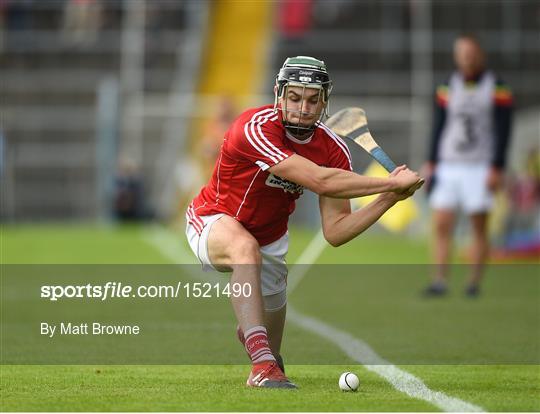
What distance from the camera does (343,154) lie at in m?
6.45

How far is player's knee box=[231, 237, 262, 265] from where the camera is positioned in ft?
19.8

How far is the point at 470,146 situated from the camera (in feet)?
38.3

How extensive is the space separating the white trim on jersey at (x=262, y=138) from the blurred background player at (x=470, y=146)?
545 cm

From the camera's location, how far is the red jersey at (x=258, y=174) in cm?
623

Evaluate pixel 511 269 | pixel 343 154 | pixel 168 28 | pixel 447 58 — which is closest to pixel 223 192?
pixel 343 154

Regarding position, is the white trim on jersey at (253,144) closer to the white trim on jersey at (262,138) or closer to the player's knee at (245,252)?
the white trim on jersey at (262,138)

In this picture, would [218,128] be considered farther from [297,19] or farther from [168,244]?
[297,19]

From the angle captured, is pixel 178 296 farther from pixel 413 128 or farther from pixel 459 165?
pixel 413 128

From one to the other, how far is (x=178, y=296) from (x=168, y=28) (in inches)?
725

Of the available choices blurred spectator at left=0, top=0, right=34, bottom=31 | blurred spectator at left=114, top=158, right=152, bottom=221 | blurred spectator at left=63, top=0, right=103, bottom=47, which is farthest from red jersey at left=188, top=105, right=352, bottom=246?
blurred spectator at left=63, top=0, right=103, bottom=47

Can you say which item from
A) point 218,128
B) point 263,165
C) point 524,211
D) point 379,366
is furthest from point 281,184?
point 524,211

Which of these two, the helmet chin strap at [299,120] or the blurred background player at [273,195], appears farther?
the helmet chin strap at [299,120]

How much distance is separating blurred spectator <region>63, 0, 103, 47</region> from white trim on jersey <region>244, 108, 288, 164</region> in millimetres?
23186

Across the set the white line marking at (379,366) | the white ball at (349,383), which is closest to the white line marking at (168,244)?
the white line marking at (379,366)
